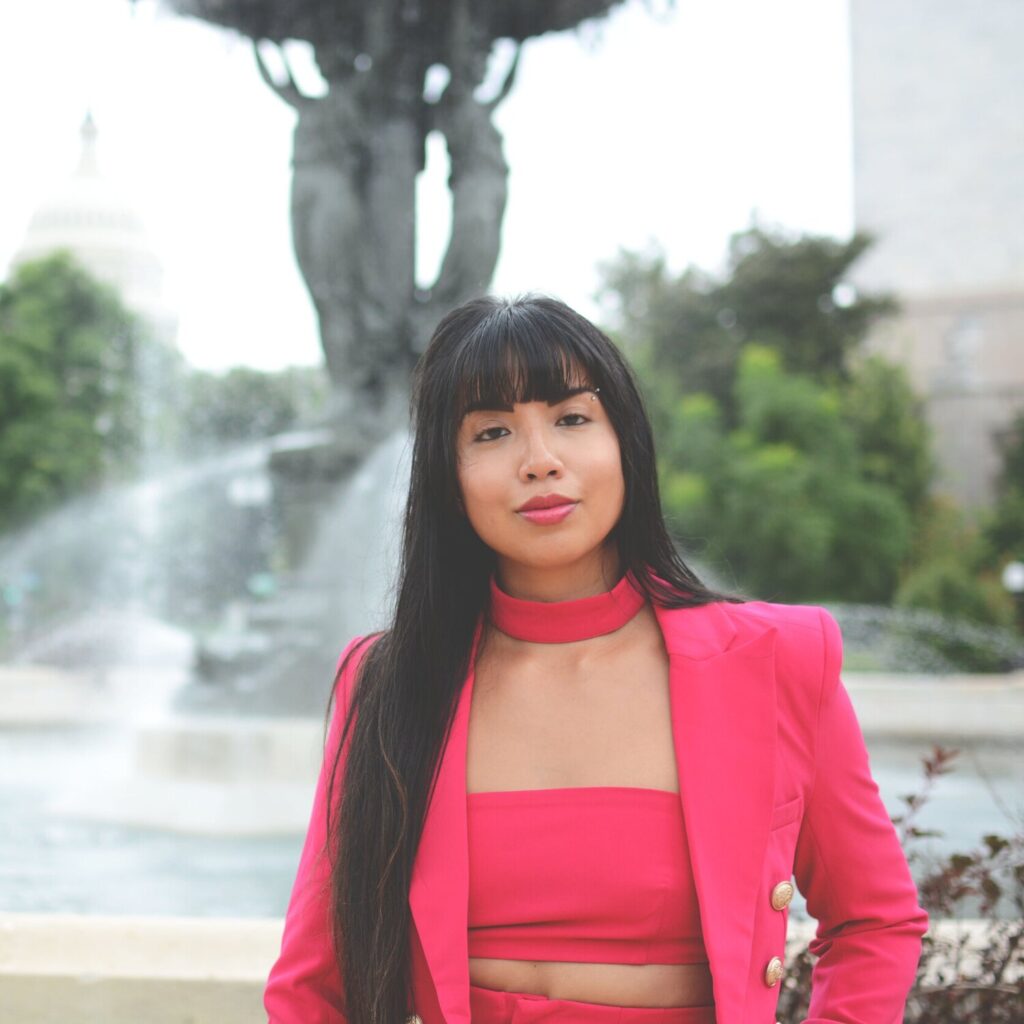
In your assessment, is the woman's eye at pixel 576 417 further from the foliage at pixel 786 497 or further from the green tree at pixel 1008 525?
the green tree at pixel 1008 525

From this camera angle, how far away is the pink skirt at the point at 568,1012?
1485mm

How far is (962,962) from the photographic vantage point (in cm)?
248

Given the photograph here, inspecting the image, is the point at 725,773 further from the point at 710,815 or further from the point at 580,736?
the point at 580,736

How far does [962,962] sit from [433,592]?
56.4 inches

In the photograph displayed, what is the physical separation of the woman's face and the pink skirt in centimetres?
52

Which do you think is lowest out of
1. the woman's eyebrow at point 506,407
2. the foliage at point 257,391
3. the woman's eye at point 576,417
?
the woman's eye at point 576,417

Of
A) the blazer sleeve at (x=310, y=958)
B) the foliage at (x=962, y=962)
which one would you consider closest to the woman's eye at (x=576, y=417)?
the blazer sleeve at (x=310, y=958)

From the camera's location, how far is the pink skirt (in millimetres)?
1485

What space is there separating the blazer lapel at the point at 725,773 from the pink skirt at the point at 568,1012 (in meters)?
0.05

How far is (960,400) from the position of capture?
3681cm

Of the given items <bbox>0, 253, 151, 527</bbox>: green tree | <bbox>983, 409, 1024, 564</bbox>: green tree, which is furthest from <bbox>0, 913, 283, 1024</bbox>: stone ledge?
<bbox>983, 409, 1024, 564</bbox>: green tree

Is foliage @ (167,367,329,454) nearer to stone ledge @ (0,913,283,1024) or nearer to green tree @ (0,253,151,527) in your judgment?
green tree @ (0,253,151,527)

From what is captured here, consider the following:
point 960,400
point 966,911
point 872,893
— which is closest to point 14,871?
point 966,911

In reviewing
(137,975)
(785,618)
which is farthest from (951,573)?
(785,618)
